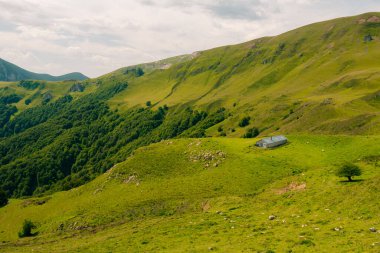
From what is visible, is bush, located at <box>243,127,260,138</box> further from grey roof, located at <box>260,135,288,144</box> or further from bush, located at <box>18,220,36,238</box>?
bush, located at <box>18,220,36,238</box>

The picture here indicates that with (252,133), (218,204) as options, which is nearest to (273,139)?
(218,204)

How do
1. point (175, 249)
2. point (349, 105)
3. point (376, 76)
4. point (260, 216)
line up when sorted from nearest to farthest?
point (175, 249)
point (260, 216)
point (349, 105)
point (376, 76)

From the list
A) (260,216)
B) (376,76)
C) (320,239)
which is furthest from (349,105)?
(320,239)

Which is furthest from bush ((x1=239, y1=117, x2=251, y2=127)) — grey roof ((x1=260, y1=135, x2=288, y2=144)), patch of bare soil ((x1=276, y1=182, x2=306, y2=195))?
patch of bare soil ((x1=276, y1=182, x2=306, y2=195))

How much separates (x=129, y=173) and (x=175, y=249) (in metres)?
44.8

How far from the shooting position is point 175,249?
3322 cm

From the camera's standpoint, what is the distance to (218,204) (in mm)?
51438

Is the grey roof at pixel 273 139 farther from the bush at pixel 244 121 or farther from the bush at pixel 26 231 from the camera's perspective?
the bush at pixel 244 121

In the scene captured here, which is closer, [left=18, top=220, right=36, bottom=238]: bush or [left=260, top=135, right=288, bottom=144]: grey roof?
[left=18, top=220, right=36, bottom=238]: bush

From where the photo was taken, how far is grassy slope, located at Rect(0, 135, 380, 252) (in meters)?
33.2

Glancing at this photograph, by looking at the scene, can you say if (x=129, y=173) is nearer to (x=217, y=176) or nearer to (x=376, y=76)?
(x=217, y=176)

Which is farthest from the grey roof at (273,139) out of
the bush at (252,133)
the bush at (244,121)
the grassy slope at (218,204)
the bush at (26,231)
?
the bush at (244,121)

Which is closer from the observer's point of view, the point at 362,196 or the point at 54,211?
the point at 362,196

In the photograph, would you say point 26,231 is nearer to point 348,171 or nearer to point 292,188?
point 292,188
